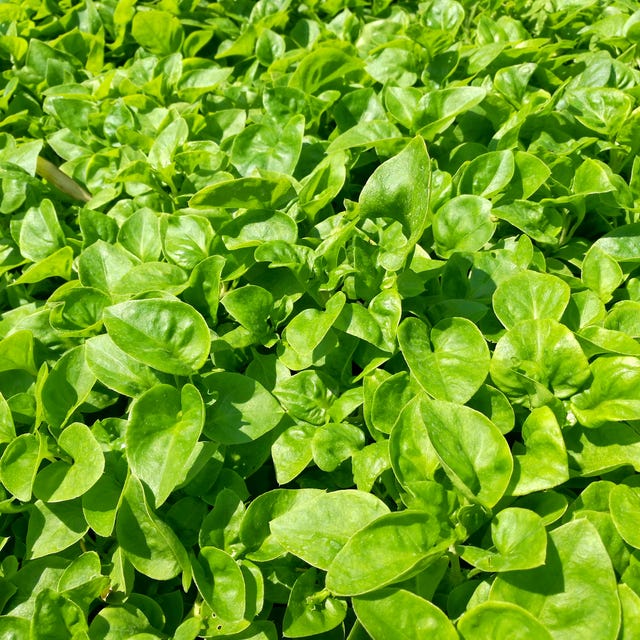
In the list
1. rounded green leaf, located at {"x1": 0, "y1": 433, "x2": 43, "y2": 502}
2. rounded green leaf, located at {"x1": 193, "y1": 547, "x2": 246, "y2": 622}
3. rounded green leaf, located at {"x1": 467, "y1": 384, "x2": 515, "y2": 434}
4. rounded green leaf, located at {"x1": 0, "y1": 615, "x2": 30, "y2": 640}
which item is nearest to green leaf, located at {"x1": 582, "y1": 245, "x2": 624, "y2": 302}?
rounded green leaf, located at {"x1": 467, "y1": 384, "x2": 515, "y2": 434}

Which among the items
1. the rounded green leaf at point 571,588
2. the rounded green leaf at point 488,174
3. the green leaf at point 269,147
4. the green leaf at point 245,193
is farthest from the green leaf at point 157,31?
the rounded green leaf at point 571,588

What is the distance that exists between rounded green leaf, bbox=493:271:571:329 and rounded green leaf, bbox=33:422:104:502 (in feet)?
2.68

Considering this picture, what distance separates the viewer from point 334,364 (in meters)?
1.36

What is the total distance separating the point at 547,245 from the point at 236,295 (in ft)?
2.59

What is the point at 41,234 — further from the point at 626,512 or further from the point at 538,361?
the point at 626,512

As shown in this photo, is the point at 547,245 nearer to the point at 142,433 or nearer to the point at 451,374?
the point at 451,374

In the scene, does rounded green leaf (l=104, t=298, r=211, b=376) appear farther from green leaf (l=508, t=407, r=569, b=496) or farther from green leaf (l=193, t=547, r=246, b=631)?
green leaf (l=508, t=407, r=569, b=496)

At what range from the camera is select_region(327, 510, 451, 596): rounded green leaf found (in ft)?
3.14

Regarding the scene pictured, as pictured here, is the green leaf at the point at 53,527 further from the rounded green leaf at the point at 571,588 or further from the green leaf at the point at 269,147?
the green leaf at the point at 269,147

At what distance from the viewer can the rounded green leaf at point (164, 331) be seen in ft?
4.04

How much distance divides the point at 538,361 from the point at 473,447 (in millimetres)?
245

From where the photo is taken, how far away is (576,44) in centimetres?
226

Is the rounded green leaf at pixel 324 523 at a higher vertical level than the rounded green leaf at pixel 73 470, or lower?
higher

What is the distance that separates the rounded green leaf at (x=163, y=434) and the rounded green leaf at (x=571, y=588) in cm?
54
